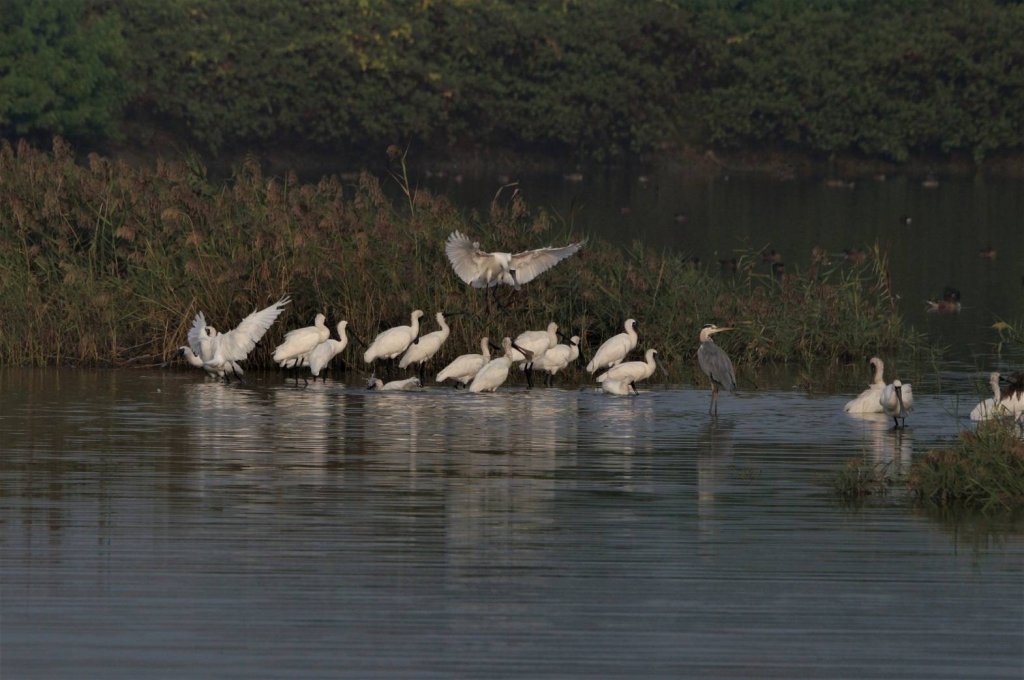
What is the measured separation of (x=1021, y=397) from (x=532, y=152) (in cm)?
6690

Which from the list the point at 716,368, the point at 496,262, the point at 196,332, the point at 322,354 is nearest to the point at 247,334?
the point at 196,332

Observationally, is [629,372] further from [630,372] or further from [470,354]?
[470,354]

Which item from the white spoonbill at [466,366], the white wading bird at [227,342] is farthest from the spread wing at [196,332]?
the white spoonbill at [466,366]

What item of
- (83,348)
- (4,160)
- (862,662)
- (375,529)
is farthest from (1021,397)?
(4,160)

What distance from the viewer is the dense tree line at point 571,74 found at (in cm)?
7638

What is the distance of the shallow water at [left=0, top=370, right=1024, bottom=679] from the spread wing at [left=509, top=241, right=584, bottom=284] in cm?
306

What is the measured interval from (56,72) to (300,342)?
50.8 m

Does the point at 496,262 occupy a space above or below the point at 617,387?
above

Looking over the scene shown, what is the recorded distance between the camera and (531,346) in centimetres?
2089

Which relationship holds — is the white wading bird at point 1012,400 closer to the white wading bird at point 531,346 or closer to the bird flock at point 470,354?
the bird flock at point 470,354

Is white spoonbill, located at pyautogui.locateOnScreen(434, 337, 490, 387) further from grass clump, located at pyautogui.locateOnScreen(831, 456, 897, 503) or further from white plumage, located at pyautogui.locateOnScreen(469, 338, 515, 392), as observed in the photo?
A: grass clump, located at pyautogui.locateOnScreen(831, 456, 897, 503)

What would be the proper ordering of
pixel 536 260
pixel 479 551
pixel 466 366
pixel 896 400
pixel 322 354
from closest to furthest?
pixel 479 551 < pixel 896 400 < pixel 466 366 < pixel 322 354 < pixel 536 260

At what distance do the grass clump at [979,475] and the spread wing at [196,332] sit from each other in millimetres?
9361

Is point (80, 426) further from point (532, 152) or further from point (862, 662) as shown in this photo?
point (532, 152)
